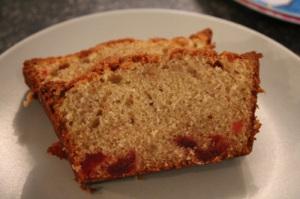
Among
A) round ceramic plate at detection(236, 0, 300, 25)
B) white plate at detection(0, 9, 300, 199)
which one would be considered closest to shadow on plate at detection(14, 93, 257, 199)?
white plate at detection(0, 9, 300, 199)

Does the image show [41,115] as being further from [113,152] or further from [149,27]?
[149,27]

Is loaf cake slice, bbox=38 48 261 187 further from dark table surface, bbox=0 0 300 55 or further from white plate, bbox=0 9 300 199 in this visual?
dark table surface, bbox=0 0 300 55

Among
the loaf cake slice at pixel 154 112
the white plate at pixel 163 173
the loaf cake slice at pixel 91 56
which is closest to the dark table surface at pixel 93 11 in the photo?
the white plate at pixel 163 173

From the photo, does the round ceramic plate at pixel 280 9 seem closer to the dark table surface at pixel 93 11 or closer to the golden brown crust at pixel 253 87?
the dark table surface at pixel 93 11

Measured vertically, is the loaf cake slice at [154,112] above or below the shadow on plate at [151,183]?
Result: above

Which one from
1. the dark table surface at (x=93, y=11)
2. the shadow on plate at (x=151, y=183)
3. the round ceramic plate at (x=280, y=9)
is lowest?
the shadow on plate at (x=151, y=183)

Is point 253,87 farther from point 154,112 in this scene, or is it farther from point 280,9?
point 280,9

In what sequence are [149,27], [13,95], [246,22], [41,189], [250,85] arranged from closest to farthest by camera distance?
[41,189]
[250,85]
[13,95]
[149,27]
[246,22]

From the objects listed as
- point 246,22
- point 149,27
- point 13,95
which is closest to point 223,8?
point 246,22
